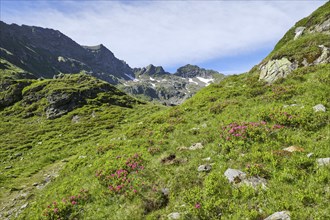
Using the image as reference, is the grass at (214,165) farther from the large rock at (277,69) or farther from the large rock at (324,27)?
the large rock at (324,27)

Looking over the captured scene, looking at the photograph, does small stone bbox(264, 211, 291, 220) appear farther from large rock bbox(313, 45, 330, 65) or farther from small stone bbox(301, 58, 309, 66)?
small stone bbox(301, 58, 309, 66)

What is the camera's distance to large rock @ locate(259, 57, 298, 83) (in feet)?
84.4

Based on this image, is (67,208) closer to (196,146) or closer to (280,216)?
(196,146)

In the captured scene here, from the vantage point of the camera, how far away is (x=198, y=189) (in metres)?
10.8

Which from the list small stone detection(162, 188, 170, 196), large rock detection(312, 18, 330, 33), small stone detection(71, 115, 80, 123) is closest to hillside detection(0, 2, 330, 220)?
small stone detection(162, 188, 170, 196)

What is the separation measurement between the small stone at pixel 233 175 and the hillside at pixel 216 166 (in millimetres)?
48

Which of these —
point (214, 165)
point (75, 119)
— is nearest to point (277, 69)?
point (214, 165)

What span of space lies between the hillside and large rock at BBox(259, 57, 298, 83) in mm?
120

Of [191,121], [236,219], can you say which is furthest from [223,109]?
[236,219]

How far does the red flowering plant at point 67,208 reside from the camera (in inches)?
487

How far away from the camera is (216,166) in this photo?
12305 mm

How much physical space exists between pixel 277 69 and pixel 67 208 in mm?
24526


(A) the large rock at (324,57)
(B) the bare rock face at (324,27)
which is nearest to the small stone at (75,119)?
(A) the large rock at (324,57)

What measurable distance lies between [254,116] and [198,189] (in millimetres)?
8282
